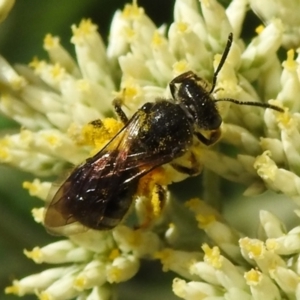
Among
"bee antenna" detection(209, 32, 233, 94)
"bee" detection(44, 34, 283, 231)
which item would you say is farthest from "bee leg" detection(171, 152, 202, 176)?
"bee antenna" detection(209, 32, 233, 94)

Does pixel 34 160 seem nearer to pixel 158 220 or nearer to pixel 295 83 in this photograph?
pixel 158 220

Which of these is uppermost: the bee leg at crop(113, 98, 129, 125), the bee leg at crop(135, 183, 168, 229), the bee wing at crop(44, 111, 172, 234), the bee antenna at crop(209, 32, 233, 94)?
the bee leg at crop(113, 98, 129, 125)

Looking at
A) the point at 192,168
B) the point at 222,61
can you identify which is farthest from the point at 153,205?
the point at 222,61

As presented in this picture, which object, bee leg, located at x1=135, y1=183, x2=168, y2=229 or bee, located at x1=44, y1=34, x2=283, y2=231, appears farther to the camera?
bee leg, located at x1=135, y1=183, x2=168, y2=229

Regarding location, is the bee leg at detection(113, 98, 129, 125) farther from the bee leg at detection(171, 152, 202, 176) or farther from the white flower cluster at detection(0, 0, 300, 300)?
the bee leg at detection(171, 152, 202, 176)

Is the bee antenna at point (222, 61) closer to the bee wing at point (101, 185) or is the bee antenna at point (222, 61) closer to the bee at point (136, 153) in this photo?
the bee at point (136, 153)

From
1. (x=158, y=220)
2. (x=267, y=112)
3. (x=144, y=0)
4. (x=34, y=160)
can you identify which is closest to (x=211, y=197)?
(x=158, y=220)
